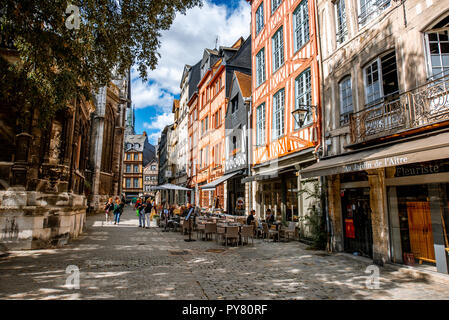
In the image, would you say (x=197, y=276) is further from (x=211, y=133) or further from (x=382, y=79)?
(x=211, y=133)

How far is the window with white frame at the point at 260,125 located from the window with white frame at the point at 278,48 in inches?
83.4

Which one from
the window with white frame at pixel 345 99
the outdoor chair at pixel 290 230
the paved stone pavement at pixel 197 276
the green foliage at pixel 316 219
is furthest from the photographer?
the outdoor chair at pixel 290 230

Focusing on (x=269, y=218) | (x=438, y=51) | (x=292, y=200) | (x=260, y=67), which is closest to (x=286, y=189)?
(x=292, y=200)

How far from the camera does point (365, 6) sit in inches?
316

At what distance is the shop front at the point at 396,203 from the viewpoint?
5.66 m

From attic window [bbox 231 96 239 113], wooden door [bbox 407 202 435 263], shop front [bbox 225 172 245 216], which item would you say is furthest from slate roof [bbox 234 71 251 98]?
wooden door [bbox 407 202 435 263]

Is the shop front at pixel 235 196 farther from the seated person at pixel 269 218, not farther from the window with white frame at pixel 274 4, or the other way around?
the window with white frame at pixel 274 4

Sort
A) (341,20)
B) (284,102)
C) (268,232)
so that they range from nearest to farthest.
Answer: (341,20) < (268,232) < (284,102)

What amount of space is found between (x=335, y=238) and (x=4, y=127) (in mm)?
10675

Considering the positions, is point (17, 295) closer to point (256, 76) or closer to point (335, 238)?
point (335, 238)

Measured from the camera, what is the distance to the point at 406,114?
6.07 m

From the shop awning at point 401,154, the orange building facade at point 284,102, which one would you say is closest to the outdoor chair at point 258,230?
the orange building facade at point 284,102

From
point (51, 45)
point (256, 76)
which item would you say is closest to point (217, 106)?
point (256, 76)

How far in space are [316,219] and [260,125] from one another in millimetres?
6647
